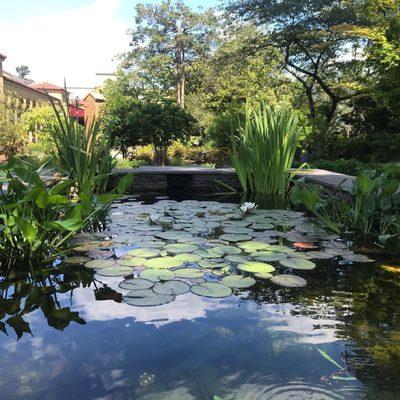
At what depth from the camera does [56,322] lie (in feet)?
5.54

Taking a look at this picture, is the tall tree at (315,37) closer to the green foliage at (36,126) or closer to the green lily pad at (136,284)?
the green foliage at (36,126)

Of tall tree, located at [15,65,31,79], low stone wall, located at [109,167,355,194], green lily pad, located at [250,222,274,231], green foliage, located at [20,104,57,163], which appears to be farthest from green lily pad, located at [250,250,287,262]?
tall tree, located at [15,65,31,79]

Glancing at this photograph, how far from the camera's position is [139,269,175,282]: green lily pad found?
2080 mm

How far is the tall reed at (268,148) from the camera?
468cm

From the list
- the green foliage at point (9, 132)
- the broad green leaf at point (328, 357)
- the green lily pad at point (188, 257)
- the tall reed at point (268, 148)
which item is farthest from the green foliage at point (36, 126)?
the broad green leaf at point (328, 357)

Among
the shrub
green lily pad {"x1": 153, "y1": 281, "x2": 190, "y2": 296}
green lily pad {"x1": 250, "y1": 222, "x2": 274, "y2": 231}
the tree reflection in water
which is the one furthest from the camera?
the shrub

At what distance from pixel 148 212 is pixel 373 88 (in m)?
8.11

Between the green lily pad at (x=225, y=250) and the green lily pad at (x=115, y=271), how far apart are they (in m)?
0.58

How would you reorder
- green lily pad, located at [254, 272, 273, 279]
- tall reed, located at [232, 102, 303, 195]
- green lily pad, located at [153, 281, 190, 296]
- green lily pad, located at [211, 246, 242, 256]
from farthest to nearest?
tall reed, located at [232, 102, 303, 195] < green lily pad, located at [211, 246, 242, 256] < green lily pad, located at [254, 272, 273, 279] < green lily pad, located at [153, 281, 190, 296]

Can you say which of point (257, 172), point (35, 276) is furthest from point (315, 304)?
point (257, 172)

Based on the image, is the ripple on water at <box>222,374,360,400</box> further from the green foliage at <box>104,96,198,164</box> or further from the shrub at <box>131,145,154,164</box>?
the shrub at <box>131,145,154,164</box>

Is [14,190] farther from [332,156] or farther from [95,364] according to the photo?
[332,156]

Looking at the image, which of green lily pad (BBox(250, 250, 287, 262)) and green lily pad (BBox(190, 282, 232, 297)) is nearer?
green lily pad (BBox(190, 282, 232, 297))

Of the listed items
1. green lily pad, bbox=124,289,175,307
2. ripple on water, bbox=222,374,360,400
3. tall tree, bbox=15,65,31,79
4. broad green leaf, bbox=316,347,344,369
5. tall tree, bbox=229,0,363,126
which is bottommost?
ripple on water, bbox=222,374,360,400
